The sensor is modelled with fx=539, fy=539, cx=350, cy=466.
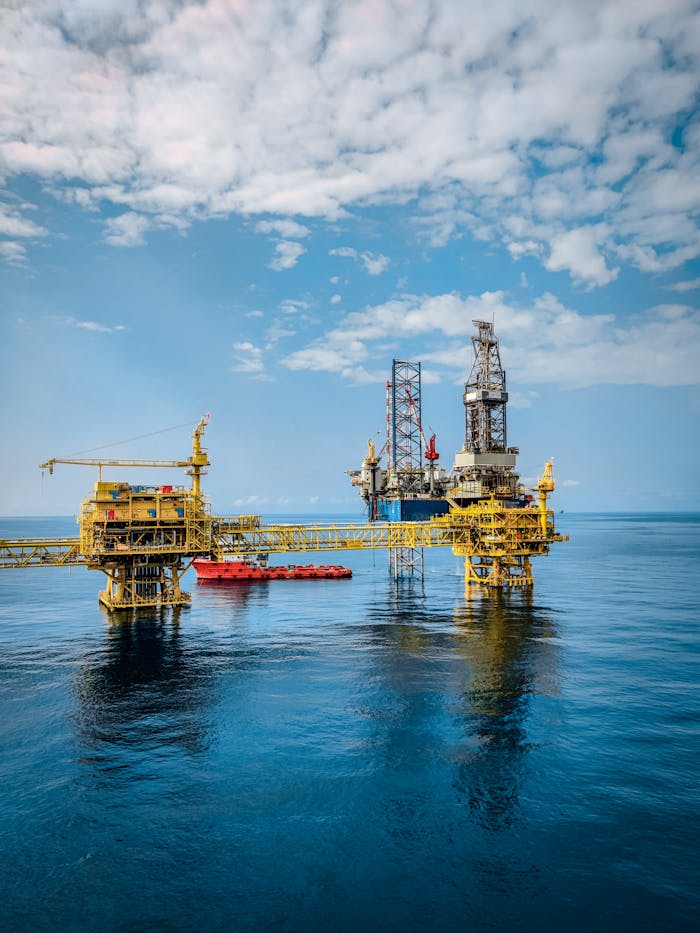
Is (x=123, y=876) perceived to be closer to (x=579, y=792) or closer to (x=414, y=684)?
(x=579, y=792)

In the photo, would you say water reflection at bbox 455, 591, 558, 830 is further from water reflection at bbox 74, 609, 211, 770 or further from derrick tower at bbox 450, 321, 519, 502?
derrick tower at bbox 450, 321, 519, 502

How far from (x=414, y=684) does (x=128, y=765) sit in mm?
18174

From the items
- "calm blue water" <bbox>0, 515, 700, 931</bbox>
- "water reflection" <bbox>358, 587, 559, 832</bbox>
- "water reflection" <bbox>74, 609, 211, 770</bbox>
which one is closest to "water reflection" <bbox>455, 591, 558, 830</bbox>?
"water reflection" <bbox>358, 587, 559, 832</bbox>

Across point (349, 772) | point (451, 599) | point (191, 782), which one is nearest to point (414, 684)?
point (349, 772)

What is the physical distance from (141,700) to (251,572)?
200ft

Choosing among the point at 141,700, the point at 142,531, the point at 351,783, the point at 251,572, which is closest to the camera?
the point at 351,783

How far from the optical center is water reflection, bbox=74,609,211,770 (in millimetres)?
27189

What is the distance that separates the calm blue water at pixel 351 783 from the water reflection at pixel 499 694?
0.17 meters

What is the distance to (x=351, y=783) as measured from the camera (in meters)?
23.3

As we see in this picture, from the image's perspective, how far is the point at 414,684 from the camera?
3594cm

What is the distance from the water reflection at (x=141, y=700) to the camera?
2719 centimetres

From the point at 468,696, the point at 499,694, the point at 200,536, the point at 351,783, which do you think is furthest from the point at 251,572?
the point at 351,783

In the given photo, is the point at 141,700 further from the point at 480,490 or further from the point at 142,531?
the point at 480,490

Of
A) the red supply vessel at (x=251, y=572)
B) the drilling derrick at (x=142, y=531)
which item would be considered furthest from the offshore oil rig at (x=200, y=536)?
the red supply vessel at (x=251, y=572)
